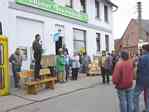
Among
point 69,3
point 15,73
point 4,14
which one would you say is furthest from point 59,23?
point 15,73

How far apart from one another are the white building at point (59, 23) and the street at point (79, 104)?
513cm

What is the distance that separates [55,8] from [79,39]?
4.82 metres

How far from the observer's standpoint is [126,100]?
871 centimetres

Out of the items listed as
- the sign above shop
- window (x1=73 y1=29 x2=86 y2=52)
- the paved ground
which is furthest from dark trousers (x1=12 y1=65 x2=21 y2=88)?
window (x1=73 y1=29 x2=86 y2=52)

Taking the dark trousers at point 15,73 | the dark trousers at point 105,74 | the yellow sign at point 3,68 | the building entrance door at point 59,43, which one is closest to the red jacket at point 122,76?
the yellow sign at point 3,68

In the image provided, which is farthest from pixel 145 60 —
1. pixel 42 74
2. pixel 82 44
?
pixel 82 44

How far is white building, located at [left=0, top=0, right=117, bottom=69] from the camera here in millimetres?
17736

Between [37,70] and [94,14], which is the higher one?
[94,14]

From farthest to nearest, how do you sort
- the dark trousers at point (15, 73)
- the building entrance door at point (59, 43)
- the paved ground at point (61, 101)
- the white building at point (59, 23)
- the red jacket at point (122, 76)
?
the building entrance door at point (59, 43)
the white building at point (59, 23)
the dark trousers at point (15, 73)
the paved ground at point (61, 101)
the red jacket at point (122, 76)

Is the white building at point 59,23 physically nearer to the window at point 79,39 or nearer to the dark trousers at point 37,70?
the window at point 79,39

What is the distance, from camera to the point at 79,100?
13000 millimetres

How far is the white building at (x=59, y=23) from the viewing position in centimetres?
1774

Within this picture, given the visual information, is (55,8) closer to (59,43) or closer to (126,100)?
(59,43)

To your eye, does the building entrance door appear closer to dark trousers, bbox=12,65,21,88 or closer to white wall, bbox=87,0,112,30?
white wall, bbox=87,0,112,30
